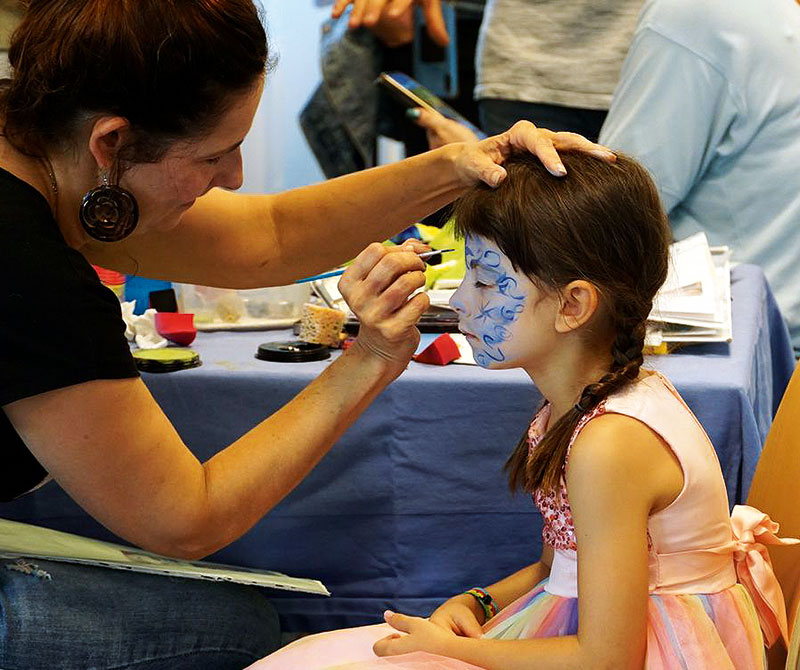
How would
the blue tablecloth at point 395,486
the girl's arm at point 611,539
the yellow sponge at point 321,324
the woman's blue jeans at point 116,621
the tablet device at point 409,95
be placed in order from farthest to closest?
the tablet device at point 409,95, the yellow sponge at point 321,324, the blue tablecloth at point 395,486, the woman's blue jeans at point 116,621, the girl's arm at point 611,539

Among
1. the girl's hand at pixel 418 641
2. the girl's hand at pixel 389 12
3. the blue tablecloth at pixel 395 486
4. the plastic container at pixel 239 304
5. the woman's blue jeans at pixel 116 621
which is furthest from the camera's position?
the girl's hand at pixel 389 12

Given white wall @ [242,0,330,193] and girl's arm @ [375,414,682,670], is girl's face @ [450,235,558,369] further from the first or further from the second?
white wall @ [242,0,330,193]

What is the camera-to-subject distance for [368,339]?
112cm

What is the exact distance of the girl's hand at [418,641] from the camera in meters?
1.02

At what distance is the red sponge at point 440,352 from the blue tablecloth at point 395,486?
0.02 metres

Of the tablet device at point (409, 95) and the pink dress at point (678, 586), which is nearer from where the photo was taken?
the pink dress at point (678, 586)

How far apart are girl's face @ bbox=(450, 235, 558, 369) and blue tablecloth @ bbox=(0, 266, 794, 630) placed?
24 centimetres

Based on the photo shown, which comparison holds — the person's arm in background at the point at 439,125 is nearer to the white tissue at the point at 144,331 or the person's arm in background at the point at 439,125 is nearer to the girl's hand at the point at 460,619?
the white tissue at the point at 144,331

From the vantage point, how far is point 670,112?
1.97 meters

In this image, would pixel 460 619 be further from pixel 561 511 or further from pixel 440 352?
pixel 440 352

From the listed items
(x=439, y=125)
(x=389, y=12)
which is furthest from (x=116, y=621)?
(x=389, y=12)

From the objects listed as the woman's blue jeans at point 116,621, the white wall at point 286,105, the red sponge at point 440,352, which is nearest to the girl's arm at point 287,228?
the red sponge at point 440,352

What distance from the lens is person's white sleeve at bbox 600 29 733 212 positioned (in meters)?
1.96

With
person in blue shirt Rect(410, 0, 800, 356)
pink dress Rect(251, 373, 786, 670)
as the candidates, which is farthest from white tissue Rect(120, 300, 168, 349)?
person in blue shirt Rect(410, 0, 800, 356)
